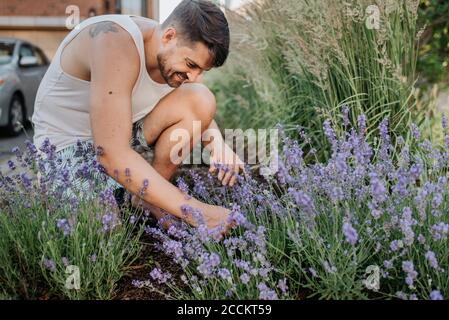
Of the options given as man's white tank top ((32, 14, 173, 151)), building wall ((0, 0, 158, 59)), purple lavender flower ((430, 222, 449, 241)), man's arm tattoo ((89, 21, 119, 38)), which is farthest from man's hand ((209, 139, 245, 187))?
building wall ((0, 0, 158, 59))

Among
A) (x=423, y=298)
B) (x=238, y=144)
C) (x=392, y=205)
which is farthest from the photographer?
(x=238, y=144)

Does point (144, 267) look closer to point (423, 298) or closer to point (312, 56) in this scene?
point (423, 298)

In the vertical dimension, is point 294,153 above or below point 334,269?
above

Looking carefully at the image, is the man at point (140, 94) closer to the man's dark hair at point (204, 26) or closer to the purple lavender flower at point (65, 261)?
the man's dark hair at point (204, 26)

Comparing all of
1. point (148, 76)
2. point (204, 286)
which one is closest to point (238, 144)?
point (148, 76)

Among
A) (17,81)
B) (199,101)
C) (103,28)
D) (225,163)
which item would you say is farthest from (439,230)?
(17,81)

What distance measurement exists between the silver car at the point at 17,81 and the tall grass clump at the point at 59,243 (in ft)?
17.4

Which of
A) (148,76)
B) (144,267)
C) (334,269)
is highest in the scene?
(148,76)

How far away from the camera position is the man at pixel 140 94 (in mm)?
2201

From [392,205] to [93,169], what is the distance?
1170 millimetres

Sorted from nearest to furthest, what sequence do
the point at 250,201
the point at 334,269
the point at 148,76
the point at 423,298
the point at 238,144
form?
1. the point at 334,269
2. the point at 423,298
3. the point at 250,201
4. the point at 148,76
5. the point at 238,144

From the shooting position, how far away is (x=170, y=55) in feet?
7.73

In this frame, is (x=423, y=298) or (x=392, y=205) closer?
(x=423, y=298)

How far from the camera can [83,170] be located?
7.22ft
